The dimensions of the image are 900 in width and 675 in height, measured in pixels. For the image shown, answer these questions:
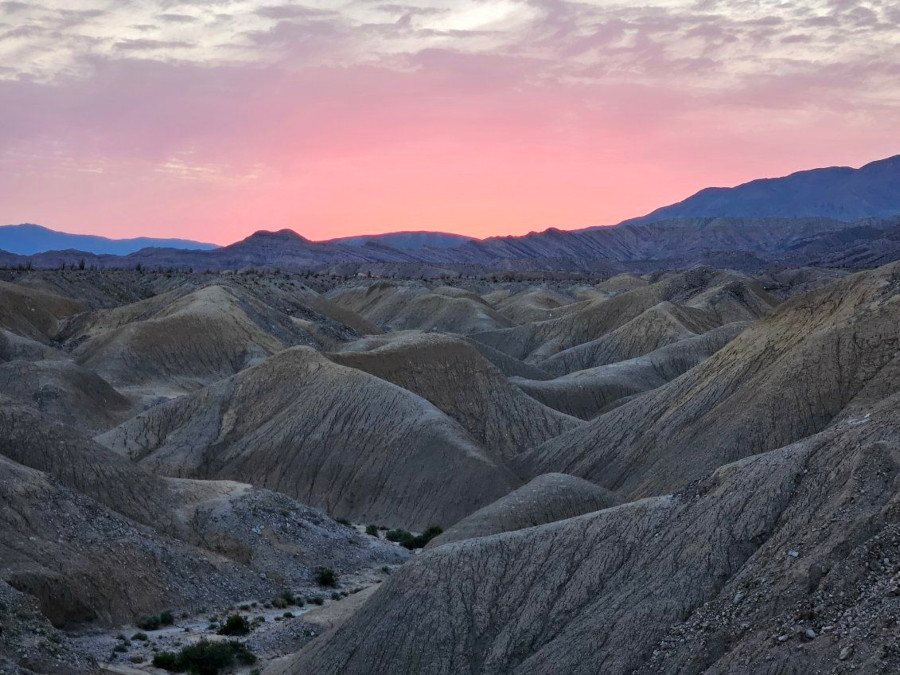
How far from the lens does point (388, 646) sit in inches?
1017

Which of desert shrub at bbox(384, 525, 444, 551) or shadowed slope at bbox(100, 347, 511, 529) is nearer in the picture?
desert shrub at bbox(384, 525, 444, 551)

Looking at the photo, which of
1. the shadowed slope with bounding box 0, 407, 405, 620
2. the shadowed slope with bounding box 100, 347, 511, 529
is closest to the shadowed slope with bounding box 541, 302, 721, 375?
the shadowed slope with bounding box 100, 347, 511, 529

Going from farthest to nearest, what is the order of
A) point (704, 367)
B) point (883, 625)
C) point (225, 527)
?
point (704, 367), point (225, 527), point (883, 625)

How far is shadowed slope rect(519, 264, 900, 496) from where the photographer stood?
137 feet

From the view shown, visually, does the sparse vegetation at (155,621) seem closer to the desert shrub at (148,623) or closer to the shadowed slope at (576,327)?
the desert shrub at (148,623)

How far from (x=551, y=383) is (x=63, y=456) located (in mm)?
39783

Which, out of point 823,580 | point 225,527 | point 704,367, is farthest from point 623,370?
point 823,580

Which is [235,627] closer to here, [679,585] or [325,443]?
[679,585]

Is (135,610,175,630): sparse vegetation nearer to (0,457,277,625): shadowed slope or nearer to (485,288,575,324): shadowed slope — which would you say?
(0,457,277,625): shadowed slope

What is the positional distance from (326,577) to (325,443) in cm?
1945

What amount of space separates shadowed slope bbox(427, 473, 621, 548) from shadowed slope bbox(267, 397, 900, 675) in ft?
24.6

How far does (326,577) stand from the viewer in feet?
127

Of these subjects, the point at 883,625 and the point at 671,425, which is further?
the point at 671,425

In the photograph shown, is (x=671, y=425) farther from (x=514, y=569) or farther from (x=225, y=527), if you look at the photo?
(x=514, y=569)
